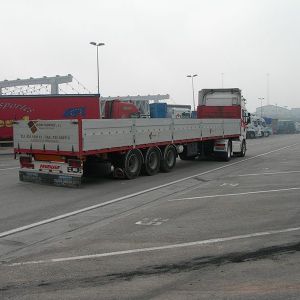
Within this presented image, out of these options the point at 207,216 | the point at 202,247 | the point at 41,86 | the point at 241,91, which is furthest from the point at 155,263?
the point at 41,86

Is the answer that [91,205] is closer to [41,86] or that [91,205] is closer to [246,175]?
[246,175]

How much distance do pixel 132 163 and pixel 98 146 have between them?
2.30 m

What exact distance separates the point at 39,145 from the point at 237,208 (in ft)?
20.5

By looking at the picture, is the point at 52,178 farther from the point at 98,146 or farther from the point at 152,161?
the point at 152,161

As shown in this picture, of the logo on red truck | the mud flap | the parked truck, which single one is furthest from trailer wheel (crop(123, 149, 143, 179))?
the logo on red truck

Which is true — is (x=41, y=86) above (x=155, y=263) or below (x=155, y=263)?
above

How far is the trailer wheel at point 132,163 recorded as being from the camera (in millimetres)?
14719

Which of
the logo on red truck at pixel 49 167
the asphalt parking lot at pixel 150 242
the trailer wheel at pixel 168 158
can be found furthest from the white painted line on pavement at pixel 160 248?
the trailer wheel at pixel 168 158

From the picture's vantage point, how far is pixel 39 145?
13453 millimetres

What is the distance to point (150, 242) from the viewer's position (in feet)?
23.4

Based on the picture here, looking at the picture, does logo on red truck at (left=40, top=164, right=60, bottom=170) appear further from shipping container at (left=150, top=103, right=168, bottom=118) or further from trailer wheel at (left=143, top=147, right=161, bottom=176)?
shipping container at (left=150, top=103, right=168, bottom=118)

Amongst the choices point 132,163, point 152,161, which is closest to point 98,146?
point 132,163

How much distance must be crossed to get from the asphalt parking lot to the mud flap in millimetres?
354

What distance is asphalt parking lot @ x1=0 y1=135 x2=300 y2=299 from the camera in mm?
5203
